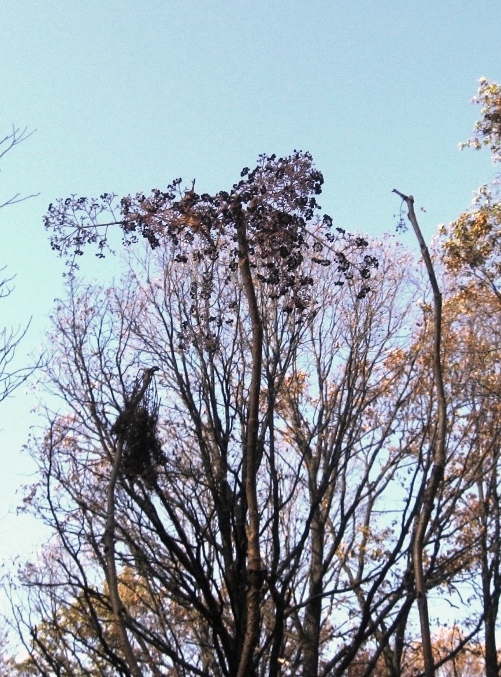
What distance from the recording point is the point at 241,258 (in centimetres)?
480

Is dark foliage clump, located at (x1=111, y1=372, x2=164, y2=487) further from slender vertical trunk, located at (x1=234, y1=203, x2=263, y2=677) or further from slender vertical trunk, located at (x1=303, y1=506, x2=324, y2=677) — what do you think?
slender vertical trunk, located at (x1=303, y1=506, x2=324, y2=677)

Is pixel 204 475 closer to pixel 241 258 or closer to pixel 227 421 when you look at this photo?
pixel 227 421

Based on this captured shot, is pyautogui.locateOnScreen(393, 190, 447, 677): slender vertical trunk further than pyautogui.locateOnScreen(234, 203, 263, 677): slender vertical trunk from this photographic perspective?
Yes

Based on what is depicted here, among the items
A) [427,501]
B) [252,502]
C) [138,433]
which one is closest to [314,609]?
[427,501]

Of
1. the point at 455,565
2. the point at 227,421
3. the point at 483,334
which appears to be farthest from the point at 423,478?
the point at 483,334

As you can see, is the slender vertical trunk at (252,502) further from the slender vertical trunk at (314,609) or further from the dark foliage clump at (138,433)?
the slender vertical trunk at (314,609)

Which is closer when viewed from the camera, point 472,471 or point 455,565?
point 455,565

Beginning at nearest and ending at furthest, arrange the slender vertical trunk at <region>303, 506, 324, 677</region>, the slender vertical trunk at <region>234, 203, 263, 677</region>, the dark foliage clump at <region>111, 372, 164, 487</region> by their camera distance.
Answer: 1. the slender vertical trunk at <region>234, 203, 263, 677</region>
2. the dark foliage clump at <region>111, 372, 164, 487</region>
3. the slender vertical trunk at <region>303, 506, 324, 677</region>

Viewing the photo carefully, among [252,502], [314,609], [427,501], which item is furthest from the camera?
[314,609]

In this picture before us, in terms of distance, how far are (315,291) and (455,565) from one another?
436 cm

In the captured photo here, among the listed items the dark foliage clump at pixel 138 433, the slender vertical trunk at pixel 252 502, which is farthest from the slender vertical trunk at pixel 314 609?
the slender vertical trunk at pixel 252 502

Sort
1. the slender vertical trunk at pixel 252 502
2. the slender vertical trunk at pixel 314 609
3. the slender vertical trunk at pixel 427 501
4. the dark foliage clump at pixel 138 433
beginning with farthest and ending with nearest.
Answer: the slender vertical trunk at pixel 314 609
the dark foliage clump at pixel 138 433
the slender vertical trunk at pixel 427 501
the slender vertical trunk at pixel 252 502

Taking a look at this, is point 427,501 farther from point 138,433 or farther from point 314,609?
point 314,609

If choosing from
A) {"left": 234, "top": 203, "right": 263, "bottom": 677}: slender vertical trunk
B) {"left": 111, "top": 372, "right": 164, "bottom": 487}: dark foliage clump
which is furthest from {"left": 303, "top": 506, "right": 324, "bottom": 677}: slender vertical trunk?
{"left": 234, "top": 203, "right": 263, "bottom": 677}: slender vertical trunk
